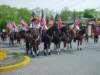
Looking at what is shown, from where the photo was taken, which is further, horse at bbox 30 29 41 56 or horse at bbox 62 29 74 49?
horse at bbox 62 29 74 49

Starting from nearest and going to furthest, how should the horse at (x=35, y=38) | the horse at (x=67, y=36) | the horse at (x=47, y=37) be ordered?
1. the horse at (x=35, y=38)
2. the horse at (x=47, y=37)
3. the horse at (x=67, y=36)

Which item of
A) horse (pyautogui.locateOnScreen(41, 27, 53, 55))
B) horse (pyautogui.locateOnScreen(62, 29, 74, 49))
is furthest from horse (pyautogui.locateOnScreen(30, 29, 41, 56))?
horse (pyautogui.locateOnScreen(62, 29, 74, 49))

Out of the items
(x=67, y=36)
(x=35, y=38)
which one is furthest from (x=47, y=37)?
(x=67, y=36)

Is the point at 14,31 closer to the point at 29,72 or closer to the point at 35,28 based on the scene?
the point at 35,28

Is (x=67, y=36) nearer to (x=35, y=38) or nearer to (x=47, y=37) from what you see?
(x=47, y=37)

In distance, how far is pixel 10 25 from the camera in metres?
34.5

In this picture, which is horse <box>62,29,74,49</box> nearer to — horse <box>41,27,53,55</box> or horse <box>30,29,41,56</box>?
horse <box>41,27,53,55</box>

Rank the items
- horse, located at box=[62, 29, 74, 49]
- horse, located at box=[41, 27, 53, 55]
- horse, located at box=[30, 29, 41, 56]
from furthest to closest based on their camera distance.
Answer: horse, located at box=[62, 29, 74, 49]
horse, located at box=[41, 27, 53, 55]
horse, located at box=[30, 29, 41, 56]

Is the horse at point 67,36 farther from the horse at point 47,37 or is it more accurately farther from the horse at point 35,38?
the horse at point 35,38

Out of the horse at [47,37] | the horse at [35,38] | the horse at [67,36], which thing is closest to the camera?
the horse at [35,38]

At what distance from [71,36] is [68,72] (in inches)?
425

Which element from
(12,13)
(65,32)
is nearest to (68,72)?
(65,32)

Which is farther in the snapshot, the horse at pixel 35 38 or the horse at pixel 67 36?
the horse at pixel 67 36

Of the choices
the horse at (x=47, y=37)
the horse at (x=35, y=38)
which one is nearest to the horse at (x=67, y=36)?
the horse at (x=47, y=37)
